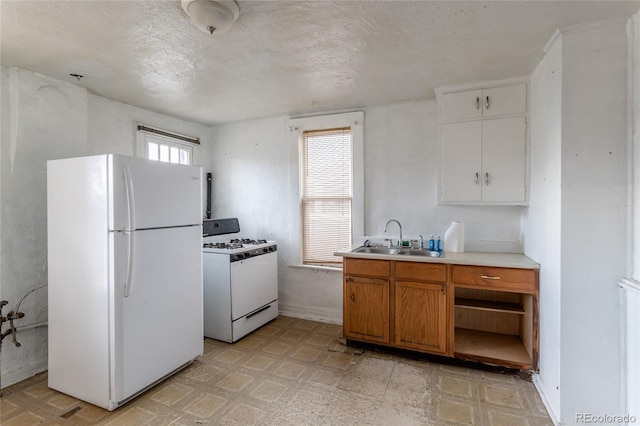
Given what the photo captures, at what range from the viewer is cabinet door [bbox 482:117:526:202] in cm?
267

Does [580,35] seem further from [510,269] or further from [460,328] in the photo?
[460,328]

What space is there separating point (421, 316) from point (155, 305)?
2.17 m

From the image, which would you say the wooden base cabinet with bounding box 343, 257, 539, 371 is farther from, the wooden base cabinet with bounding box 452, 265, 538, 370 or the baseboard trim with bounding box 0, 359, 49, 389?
the baseboard trim with bounding box 0, 359, 49, 389

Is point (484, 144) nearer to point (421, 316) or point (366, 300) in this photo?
point (421, 316)

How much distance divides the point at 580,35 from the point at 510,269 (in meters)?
1.64

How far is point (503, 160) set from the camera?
273cm

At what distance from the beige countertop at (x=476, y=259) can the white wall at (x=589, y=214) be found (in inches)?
18.0

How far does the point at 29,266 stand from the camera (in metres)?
2.53

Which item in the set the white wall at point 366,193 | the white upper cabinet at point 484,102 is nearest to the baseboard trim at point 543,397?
the white wall at point 366,193

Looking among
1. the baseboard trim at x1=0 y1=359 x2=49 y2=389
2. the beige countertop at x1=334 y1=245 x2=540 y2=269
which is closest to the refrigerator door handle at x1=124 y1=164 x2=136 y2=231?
the baseboard trim at x1=0 y1=359 x2=49 y2=389

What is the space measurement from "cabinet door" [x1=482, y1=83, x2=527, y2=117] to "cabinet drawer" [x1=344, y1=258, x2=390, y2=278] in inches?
64.9

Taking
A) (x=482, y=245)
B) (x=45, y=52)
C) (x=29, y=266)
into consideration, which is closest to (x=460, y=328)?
(x=482, y=245)

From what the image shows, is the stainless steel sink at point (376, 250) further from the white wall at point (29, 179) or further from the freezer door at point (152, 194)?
the white wall at point (29, 179)

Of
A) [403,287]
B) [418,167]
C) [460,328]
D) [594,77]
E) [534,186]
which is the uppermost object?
[594,77]
